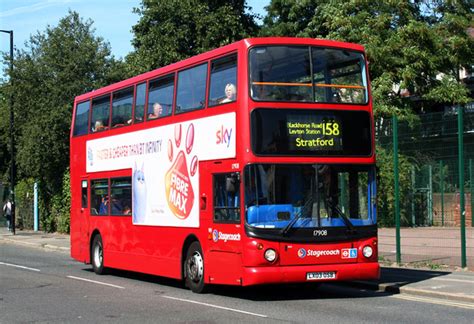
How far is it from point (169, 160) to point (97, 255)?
16.3ft

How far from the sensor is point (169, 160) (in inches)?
616

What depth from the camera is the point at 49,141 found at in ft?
113

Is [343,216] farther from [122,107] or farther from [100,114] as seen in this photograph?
[100,114]

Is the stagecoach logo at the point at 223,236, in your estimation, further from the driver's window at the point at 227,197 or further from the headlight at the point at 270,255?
the headlight at the point at 270,255

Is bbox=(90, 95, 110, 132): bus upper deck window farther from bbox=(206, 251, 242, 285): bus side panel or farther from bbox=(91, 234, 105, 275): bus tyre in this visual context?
bbox=(206, 251, 242, 285): bus side panel

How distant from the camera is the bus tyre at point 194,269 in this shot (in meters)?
14.2

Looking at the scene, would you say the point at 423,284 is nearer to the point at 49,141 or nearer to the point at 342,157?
the point at 342,157

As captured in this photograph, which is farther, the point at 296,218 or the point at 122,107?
the point at 122,107

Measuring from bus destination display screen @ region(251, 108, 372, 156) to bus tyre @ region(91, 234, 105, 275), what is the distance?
7.71m

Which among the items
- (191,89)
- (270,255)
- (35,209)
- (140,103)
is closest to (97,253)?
(140,103)

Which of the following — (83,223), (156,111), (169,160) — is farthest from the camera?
(83,223)

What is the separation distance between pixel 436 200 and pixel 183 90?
1522 cm

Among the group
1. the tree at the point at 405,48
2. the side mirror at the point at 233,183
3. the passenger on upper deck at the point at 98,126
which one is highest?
the tree at the point at 405,48

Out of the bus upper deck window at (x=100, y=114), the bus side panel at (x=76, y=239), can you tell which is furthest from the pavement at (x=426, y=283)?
the bus side panel at (x=76, y=239)
